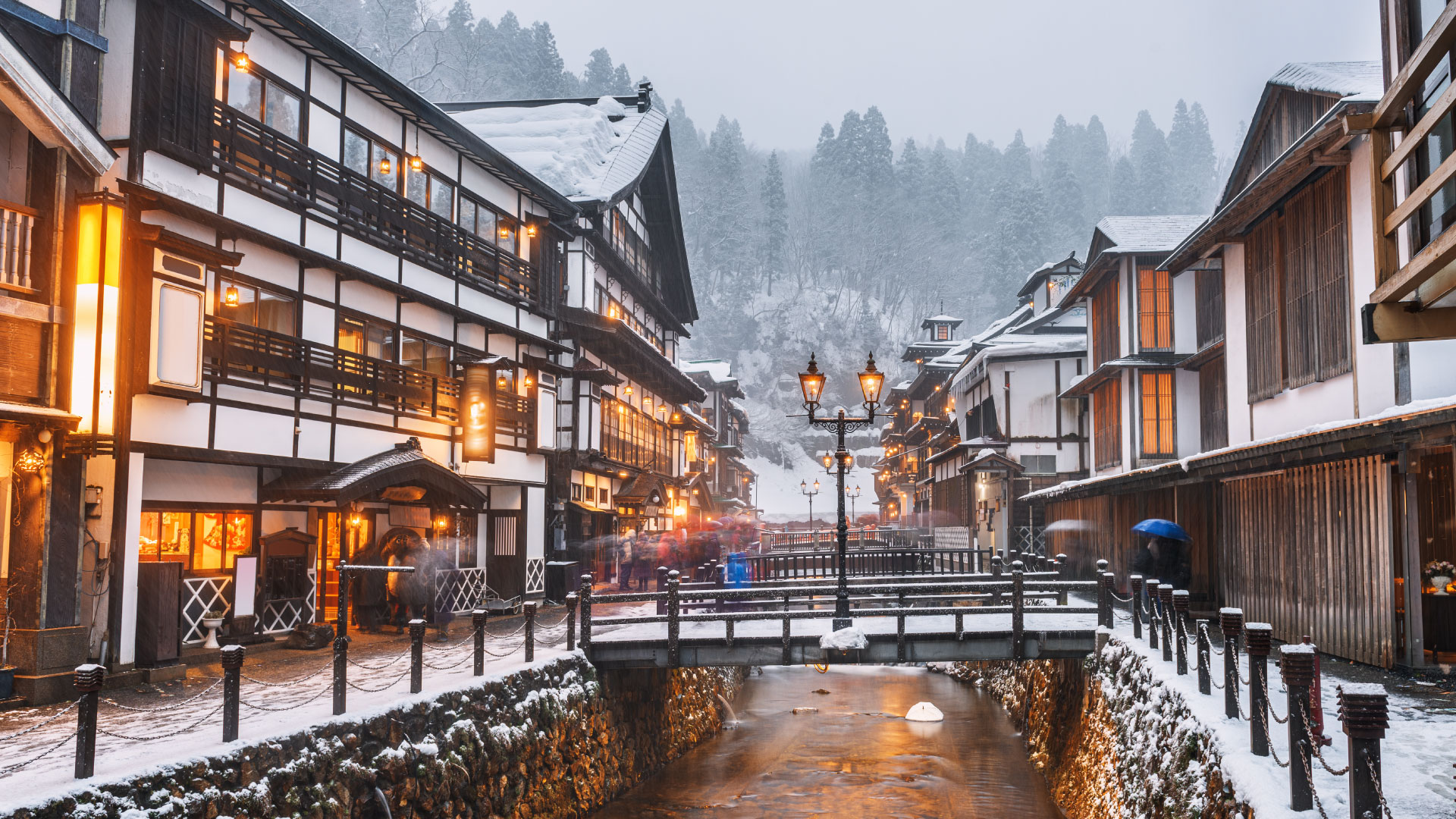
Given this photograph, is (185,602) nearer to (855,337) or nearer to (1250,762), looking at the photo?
(1250,762)

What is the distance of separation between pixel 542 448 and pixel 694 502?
91.0 feet

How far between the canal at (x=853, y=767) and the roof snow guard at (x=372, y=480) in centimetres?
704

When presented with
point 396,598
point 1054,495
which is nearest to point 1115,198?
point 1054,495

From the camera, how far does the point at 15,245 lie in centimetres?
1241

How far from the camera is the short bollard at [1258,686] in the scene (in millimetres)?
8398

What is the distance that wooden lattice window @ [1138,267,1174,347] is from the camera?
29625 mm

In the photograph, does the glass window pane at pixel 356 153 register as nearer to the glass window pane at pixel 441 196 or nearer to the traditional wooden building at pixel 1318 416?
the glass window pane at pixel 441 196

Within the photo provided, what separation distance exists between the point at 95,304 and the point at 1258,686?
47.4ft

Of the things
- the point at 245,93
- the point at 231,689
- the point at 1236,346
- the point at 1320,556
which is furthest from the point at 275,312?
the point at 1236,346

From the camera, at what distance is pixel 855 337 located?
12262 cm

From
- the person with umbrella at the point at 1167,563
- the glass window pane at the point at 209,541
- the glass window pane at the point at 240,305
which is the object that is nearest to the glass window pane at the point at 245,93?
the glass window pane at the point at 240,305

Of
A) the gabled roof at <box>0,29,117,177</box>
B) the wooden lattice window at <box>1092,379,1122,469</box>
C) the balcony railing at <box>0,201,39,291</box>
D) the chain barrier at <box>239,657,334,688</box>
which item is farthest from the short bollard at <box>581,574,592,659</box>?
the wooden lattice window at <box>1092,379,1122,469</box>

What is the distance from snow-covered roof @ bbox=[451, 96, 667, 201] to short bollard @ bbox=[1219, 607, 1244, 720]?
2263cm

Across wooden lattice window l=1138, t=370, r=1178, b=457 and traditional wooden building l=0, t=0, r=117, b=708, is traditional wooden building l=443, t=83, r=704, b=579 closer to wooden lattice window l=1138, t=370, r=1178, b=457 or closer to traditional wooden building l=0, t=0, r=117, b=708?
traditional wooden building l=0, t=0, r=117, b=708
